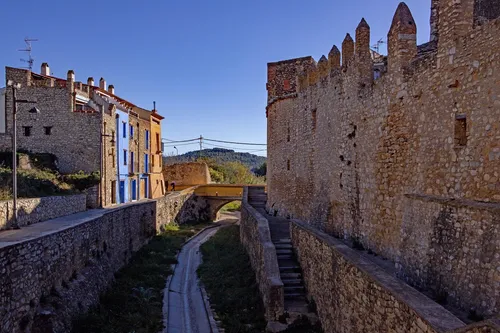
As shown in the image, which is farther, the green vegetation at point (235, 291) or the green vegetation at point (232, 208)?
the green vegetation at point (232, 208)

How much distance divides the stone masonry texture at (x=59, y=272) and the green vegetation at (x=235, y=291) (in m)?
3.68

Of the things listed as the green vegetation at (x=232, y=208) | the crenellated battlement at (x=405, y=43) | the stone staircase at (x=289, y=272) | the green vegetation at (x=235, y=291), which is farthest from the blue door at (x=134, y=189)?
the crenellated battlement at (x=405, y=43)


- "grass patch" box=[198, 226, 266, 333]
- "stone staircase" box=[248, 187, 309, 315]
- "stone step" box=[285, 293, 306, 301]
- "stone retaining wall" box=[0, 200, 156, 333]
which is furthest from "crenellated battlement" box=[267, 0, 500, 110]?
"stone retaining wall" box=[0, 200, 156, 333]

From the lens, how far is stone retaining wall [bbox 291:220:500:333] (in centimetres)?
515

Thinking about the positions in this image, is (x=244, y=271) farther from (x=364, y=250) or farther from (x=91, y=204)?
(x=91, y=204)

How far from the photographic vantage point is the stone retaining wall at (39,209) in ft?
43.7

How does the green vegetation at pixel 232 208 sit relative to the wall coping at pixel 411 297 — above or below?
below

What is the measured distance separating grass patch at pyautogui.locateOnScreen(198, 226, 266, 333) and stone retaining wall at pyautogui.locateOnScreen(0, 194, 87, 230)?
633 cm

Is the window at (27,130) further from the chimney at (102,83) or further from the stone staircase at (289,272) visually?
the stone staircase at (289,272)

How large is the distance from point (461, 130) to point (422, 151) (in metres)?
1.17

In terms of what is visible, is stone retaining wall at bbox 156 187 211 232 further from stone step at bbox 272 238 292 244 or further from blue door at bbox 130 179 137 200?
stone step at bbox 272 238 292 244

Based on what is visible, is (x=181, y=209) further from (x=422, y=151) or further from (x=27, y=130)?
(x=422, y=151)

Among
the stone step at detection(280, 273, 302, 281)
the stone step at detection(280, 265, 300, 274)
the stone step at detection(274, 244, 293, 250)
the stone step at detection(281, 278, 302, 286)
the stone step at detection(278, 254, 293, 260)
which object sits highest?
the stone step at detection(274, 244, 293, 250)

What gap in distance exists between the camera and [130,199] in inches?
1164
